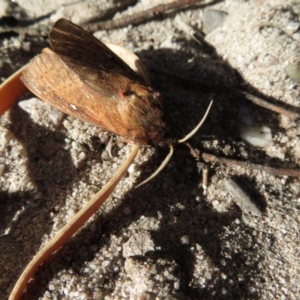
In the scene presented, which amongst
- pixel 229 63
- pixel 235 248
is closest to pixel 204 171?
pixel 235 248

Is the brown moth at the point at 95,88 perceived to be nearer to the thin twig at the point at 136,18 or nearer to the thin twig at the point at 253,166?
the thin twig at the point at 253,166

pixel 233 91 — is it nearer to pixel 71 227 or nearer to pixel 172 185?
pixel 172 185

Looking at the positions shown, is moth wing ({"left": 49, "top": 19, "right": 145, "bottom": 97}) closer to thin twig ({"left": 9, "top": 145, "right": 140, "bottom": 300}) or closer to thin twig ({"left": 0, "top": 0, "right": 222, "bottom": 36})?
thin twig ({"left": 9, "top": 145, "right": 140, "bottom": 300})

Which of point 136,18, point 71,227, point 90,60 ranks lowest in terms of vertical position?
point 71,227

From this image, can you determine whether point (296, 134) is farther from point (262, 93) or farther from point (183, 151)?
point (183, 151)

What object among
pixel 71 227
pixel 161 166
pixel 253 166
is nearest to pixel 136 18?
pixel 161 166
